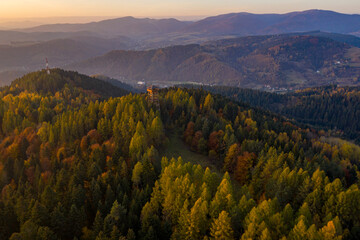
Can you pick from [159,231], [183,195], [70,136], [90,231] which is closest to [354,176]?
[183,195]

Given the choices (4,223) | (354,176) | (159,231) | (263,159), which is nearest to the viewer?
(159,231)

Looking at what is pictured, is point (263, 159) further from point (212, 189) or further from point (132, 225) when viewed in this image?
point (132, 225)

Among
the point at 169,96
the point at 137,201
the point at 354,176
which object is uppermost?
the point at 169,96

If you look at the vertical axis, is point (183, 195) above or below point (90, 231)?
above

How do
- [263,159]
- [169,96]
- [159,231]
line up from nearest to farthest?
[159,231] → [263,159] → [169,96]

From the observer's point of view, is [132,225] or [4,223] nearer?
[132,225]

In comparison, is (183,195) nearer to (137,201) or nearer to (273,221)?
(137,201)

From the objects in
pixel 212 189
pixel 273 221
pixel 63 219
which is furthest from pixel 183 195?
pixel 63 219
